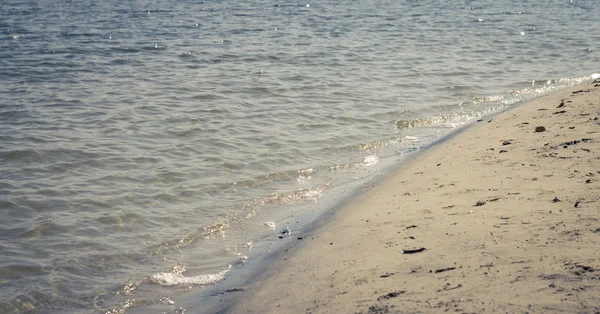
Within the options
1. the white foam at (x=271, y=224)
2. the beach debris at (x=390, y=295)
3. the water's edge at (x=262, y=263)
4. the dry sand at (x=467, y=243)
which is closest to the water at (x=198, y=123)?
the white foam at (x=271, y=224)

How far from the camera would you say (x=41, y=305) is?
16.4 feet

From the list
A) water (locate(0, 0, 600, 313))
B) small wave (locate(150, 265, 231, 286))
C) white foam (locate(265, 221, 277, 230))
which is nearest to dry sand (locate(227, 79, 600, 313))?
small wave (locate(150, 265, 231, 286))

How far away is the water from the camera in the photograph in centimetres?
588

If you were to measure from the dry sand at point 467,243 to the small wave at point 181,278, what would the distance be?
0.53m

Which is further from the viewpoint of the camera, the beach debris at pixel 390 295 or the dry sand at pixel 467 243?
the beach debris at pixel 390 295

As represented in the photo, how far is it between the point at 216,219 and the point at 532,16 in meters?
22.0

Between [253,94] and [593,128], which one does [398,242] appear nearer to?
[593,128]

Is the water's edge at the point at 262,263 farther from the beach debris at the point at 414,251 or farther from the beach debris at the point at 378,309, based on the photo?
the beach debris at the point at 378,309

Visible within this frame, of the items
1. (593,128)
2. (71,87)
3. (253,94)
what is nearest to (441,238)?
(593,128)

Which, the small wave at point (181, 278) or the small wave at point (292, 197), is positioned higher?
the small wave at point (292, 197)

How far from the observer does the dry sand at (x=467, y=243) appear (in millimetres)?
3609

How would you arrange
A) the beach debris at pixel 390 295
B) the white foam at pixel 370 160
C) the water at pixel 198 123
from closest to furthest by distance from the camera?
the beach debris at pixel 390 295 → the water at pixel 198 123 → the white foam at pixel 370 160

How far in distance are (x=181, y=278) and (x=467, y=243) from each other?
245cm

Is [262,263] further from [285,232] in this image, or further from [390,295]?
A: [390,295]
